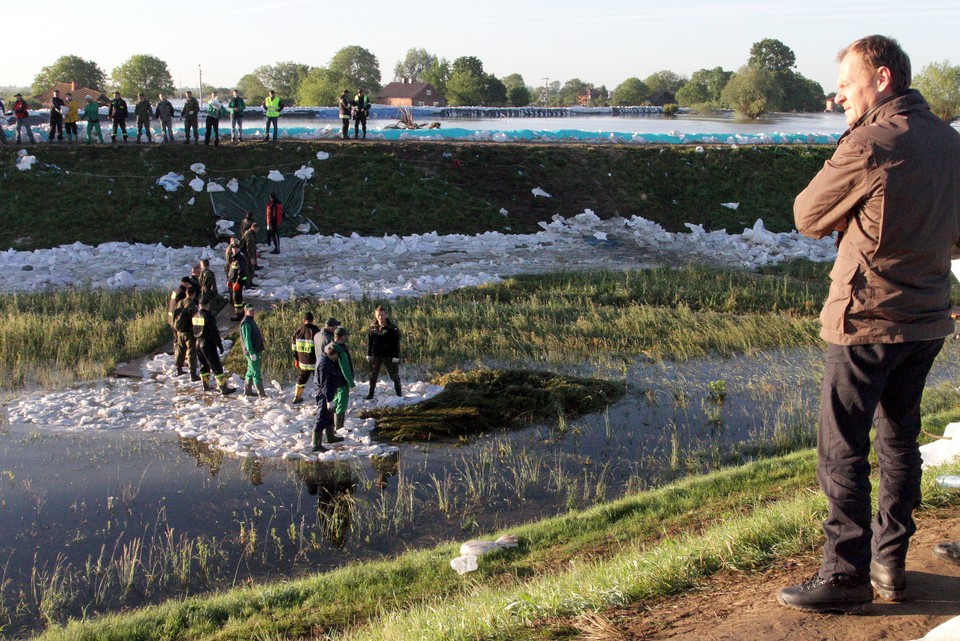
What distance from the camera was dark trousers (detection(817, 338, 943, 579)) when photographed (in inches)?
129

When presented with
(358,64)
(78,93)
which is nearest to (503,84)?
(358,64)

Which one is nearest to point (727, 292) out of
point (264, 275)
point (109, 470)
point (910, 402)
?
point (264, 275)

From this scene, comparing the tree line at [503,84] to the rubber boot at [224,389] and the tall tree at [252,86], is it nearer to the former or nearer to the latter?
the tall tree at [252,86]

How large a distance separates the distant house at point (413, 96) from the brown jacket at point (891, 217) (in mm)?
102060

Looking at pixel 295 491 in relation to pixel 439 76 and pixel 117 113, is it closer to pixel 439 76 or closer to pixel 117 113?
pixel 117 113

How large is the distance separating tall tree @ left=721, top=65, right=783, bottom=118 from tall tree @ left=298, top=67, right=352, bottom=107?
130 feet

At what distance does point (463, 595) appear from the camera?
18.8ft

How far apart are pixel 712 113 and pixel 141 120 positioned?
72.4m

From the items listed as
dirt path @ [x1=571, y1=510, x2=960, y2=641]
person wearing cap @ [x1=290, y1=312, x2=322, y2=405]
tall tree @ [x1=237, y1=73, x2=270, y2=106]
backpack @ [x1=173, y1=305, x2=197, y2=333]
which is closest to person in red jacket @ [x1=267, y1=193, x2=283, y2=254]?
backpack @ [x1=173, y1=305, x2=197, y2=333]

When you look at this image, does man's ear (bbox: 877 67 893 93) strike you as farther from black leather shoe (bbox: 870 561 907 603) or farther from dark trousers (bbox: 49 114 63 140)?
dark trousers (bbox: 49 114 63 140)

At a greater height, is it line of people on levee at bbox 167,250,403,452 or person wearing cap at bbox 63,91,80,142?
person wearing cap at bbox 63,91,80,142

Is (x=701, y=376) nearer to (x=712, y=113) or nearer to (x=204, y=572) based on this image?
(x=204, y=572)

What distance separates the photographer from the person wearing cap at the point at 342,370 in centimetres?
1022

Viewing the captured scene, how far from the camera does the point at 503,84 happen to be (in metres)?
110
